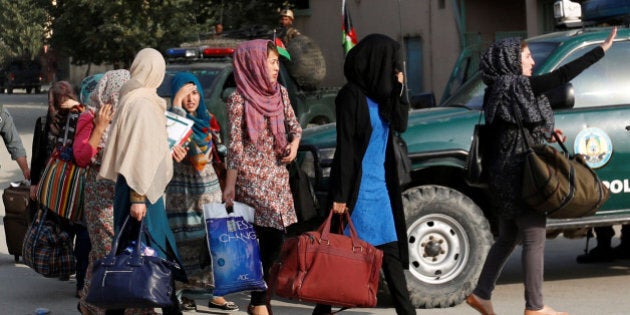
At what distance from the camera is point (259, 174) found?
27.1 ft

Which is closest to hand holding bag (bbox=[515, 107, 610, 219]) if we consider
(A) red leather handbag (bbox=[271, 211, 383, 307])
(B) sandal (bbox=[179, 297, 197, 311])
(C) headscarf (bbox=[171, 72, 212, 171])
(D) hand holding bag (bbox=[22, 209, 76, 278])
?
(A) red leather handbag (bbox=[271, 211, 383, 307])

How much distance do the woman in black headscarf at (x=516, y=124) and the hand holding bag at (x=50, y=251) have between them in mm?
3402

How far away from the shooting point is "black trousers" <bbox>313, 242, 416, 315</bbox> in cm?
735

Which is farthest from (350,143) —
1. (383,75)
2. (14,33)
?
(14,33)

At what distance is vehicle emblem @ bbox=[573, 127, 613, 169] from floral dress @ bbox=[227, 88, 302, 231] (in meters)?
2.09

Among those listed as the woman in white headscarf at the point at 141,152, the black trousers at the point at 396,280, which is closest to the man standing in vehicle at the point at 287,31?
the woman in white headscarf at the point at 141,152

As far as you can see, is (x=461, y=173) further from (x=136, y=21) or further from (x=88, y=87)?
(x=136, y=21)

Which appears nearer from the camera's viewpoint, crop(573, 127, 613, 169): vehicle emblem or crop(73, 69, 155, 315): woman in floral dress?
crop(73, 69, 155, 315): woman in floral dress

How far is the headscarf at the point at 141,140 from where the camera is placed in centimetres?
714

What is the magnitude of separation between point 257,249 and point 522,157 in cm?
185

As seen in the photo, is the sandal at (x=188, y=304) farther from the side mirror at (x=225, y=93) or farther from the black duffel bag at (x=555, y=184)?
the side mirror at (x=225, y=93)

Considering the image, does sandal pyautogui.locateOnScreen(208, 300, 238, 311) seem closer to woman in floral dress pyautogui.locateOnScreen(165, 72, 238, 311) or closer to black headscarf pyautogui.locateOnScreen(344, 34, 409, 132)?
woman in floral dress pyautogui.locateOnScreen(165, 72, 238, 311)

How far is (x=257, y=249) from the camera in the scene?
8.38m

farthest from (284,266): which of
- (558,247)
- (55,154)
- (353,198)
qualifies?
(558,247)
